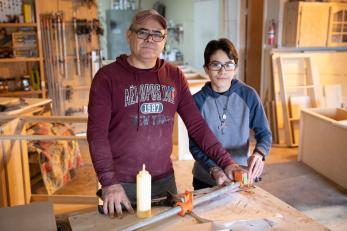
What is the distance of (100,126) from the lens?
1350 mm

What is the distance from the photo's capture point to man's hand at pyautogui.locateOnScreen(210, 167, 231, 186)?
1.44 metres

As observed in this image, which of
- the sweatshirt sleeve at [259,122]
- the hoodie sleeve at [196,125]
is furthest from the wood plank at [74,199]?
the sweatshirt sleeve at [259,122]

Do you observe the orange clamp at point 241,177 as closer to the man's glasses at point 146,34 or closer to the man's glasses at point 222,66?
the man's glasses at point 222,66

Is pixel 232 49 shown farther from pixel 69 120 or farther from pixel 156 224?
pixel 69 120

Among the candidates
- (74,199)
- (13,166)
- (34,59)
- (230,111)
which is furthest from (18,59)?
(230,111)

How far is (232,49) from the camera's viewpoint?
1.61 m

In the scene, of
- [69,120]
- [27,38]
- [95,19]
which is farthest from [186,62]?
[69,120]

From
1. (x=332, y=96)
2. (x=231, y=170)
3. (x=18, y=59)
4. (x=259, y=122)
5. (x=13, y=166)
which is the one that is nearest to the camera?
(x=231, y=170)

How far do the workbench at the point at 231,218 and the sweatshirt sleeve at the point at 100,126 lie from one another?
166 mm

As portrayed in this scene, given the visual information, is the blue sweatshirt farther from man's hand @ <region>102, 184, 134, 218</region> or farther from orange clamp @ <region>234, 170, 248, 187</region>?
man's hand @ <region>102, 184, 134, 218</region>

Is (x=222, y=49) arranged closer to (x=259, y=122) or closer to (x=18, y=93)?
(x=259, y=122)

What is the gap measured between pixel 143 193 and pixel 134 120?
314 mm

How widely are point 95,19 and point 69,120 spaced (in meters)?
2.92

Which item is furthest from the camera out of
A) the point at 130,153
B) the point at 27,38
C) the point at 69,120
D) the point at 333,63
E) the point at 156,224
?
the point at 333,63
